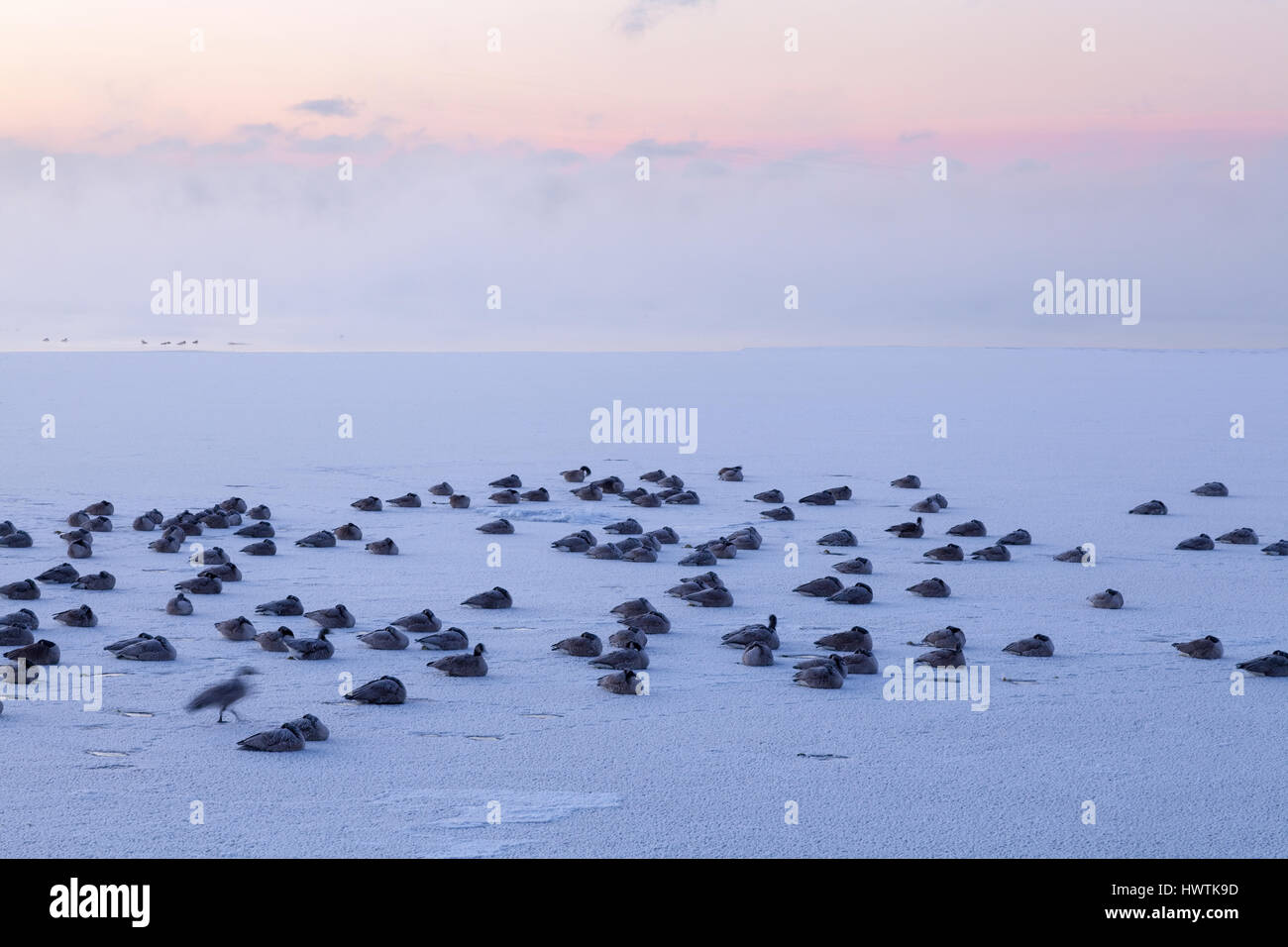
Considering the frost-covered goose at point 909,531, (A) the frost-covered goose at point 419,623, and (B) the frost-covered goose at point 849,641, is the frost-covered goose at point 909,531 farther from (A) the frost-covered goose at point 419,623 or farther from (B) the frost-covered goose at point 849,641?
(A) the frost-covered goose at point 419,623

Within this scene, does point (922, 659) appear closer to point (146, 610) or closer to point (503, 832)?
point (503, 832)

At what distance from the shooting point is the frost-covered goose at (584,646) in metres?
11.9

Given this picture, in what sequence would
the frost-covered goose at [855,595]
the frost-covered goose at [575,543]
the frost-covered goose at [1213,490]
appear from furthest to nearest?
1. the frost-covered goose at [1213,490]
2. the frost-covered goose at [575,543]
3. the frost-covered goose at [855,595]

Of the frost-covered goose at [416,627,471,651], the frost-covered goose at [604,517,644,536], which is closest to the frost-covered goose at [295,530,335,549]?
the frost-covered goose at [604,517,644,536]

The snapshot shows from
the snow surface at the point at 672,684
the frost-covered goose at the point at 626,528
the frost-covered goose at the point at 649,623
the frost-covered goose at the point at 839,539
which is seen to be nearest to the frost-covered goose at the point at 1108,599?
the snow surface at the point at 672,684

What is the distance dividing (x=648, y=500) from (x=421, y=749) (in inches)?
492

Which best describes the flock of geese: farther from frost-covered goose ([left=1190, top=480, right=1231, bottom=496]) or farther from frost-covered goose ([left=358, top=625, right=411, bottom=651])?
frost-covered goose ([left=1190, top=480, right=1231, bottom=496])

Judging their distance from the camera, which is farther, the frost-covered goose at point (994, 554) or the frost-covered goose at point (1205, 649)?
the frost-covered goose at point (994, 554)

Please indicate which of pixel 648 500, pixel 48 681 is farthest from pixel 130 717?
pixel 648 500

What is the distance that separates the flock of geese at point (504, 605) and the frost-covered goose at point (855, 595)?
12mm

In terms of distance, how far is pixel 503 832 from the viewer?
7816mm

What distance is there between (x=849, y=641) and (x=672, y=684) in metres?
1.82

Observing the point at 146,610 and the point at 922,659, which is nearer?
the point at 922,659

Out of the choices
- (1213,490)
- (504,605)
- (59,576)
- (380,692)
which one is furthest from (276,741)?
(1213,490)
